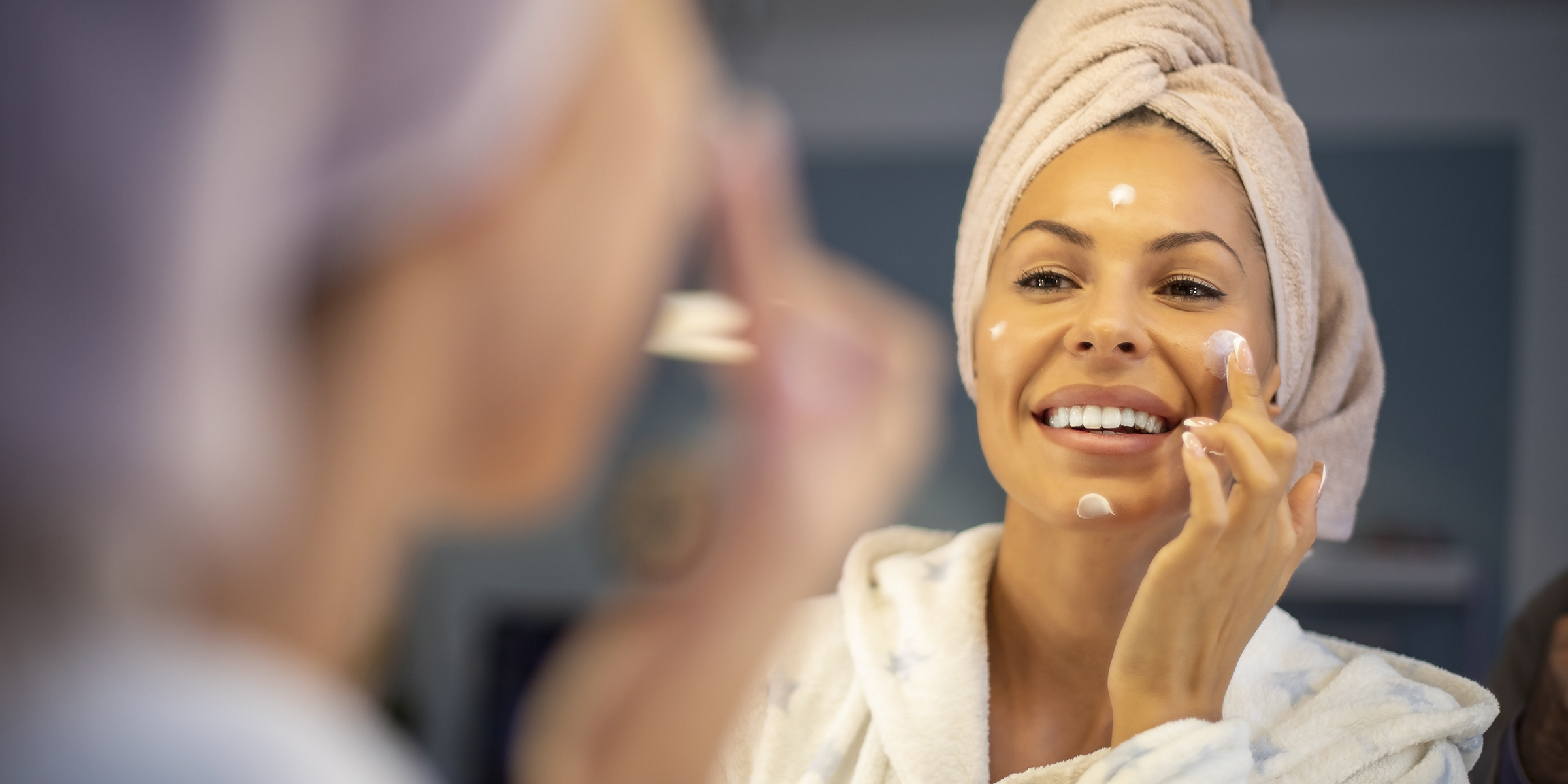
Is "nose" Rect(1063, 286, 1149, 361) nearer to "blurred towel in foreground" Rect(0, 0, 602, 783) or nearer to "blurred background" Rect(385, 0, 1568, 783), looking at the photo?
"blurred background" Rect(385, 0, 1568, 783)

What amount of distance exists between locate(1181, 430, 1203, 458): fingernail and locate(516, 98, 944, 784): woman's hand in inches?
8.6

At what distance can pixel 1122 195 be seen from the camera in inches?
23.6

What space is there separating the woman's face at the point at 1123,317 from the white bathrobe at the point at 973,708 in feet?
0.33

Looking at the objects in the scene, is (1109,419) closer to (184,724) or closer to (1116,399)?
(1116,399)

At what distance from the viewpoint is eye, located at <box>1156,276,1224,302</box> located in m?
0.59

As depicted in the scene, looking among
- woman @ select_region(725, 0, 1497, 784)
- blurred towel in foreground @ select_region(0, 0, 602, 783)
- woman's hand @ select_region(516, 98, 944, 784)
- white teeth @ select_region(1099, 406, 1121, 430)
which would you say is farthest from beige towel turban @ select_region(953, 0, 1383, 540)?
blurred towel in foreground @ select_region(0, 0, 602, 783)

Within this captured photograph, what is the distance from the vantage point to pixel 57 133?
18 cm

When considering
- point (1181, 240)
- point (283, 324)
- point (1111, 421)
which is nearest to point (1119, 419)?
point (1111, 421)

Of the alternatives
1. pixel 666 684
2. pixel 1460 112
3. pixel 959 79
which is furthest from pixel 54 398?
pixel 1460 112

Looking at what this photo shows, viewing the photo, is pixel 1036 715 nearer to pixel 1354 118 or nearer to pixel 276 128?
pixel 276 128

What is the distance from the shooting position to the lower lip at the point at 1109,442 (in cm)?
58

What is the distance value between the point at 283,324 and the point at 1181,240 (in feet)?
1.65

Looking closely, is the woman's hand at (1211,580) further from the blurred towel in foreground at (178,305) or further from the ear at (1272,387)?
the blurred towel in foreground at (178,305)

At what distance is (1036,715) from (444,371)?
508mm
